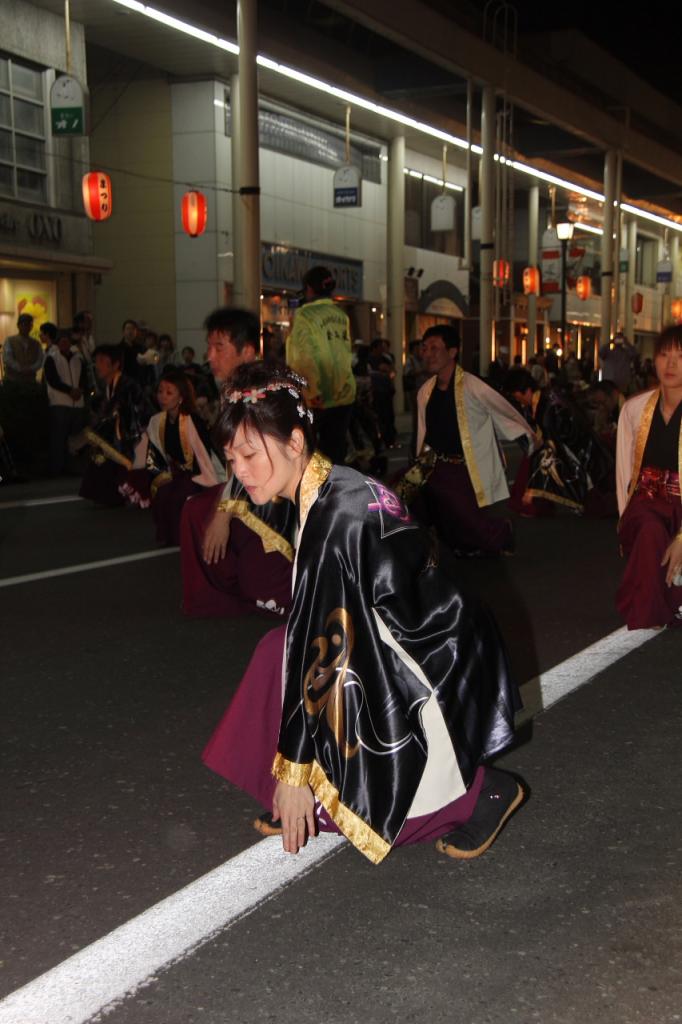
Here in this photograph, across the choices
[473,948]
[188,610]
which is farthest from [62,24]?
[473,948]

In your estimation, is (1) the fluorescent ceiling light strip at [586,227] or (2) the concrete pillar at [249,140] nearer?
(2) the concrete pillar at [249,140]

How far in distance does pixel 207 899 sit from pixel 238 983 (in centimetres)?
41

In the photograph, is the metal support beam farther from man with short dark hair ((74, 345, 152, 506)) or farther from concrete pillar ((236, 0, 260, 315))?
man with short dark hair ((74, 345, 152, 506))

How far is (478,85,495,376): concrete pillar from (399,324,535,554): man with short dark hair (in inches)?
640

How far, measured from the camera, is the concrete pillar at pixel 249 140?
605 inches

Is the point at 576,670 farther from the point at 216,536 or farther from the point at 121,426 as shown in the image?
the point at 121,426

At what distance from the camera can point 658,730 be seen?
4.18 m

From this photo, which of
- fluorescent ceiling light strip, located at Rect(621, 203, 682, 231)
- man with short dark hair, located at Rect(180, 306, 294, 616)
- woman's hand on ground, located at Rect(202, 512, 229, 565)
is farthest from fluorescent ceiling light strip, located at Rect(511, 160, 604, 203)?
woman's hand on ground, located at Rect(202, 512, 229, 565)

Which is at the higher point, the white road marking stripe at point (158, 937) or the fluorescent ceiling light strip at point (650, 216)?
the fluorescent ceiling light strip at point (650, 216)

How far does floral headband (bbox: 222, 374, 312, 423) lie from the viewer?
2.94m

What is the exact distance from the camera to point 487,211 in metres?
24.2

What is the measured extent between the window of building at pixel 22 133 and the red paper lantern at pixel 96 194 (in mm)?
1663

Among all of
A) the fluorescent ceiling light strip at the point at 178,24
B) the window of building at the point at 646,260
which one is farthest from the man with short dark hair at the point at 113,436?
the window of building at the point at 646,260

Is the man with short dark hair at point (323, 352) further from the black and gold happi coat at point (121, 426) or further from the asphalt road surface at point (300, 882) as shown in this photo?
the black and gold happi coat at point (121, 426)
